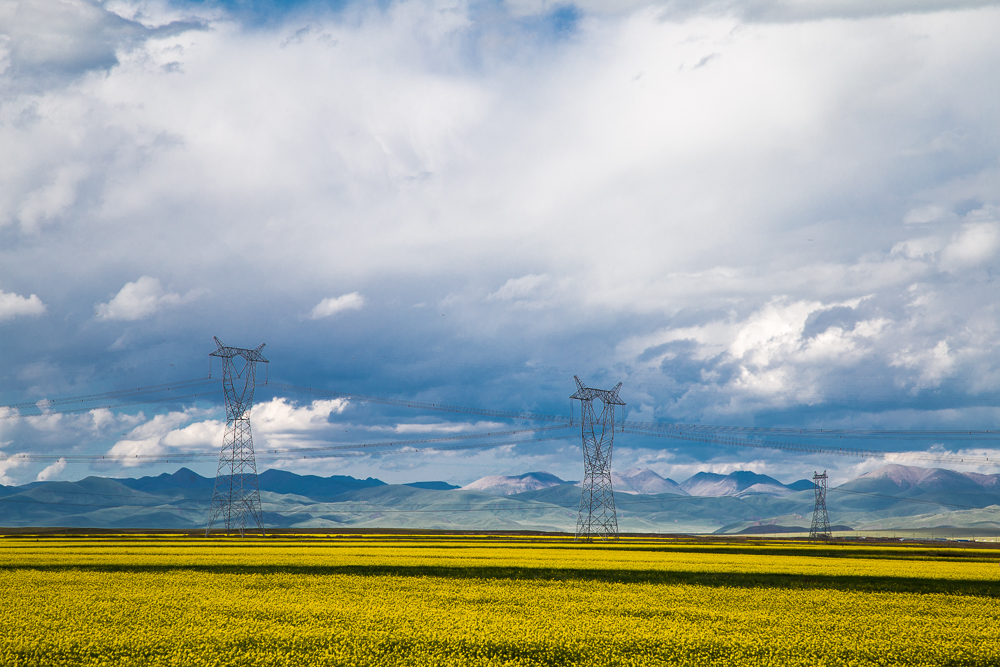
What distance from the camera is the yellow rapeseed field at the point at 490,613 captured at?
2725 centimetres

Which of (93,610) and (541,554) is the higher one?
(93,610)

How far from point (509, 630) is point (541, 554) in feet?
111

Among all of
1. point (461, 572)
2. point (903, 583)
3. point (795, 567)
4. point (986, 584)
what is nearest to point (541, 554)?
point (461, 572)

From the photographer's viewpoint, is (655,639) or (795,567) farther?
(795,567)

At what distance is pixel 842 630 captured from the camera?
30.8 m

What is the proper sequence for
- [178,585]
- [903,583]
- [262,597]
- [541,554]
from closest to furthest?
[262,597] < [178,585] < [903,583] < [541,554]

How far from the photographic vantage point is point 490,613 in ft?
107

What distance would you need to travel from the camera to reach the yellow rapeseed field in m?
27.2

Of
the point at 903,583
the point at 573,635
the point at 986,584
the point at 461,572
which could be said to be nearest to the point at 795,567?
the point at 903,583

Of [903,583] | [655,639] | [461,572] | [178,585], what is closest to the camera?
[655,639]

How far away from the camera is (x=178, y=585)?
41438mm

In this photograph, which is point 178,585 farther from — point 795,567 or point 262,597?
point 795,567

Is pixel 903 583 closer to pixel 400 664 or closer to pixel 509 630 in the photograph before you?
pixel 509 630

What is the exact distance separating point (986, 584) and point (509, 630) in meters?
34.1
